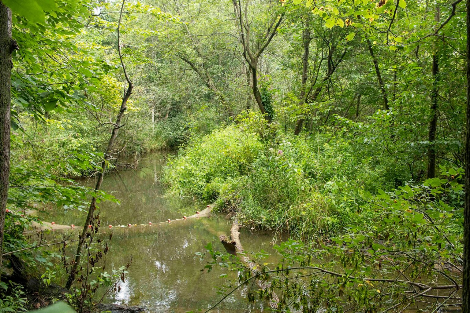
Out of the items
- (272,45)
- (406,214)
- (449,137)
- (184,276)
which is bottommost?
(184,276)

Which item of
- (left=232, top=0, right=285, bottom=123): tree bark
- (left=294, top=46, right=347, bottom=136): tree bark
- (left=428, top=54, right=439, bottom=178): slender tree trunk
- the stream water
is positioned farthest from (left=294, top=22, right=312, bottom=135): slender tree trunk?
(left=428, top=54, right=439, bottom=178): slender tree trunk

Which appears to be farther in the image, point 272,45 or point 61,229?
point 272,45

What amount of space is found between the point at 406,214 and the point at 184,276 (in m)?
3.88

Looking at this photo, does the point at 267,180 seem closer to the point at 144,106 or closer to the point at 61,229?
the point at 61,229

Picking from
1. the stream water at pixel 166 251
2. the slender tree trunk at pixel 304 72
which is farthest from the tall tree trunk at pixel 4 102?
the slender tree trunk at pixel 304 72

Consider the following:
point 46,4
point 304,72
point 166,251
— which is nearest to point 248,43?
point 304,72

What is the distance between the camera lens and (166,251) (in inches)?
261

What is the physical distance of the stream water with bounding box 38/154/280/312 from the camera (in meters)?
4.65

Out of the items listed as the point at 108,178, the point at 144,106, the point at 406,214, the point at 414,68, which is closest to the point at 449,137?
the point at 414,68

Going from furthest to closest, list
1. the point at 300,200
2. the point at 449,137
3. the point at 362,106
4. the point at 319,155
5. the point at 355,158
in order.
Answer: the point at 362,106 → the point at 319,155 → the point at 355,158 → the point at 300,200 → the point at 449,137

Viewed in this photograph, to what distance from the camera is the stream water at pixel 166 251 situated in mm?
4648

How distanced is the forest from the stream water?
0.04 meters

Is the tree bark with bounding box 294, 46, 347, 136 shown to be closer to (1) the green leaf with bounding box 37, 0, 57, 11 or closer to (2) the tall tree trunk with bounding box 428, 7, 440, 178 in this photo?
(2) the tall tree trunk with bounding box 428, 7, 440, 178

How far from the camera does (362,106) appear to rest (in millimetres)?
13898
